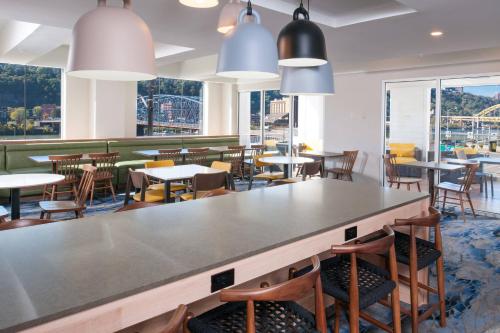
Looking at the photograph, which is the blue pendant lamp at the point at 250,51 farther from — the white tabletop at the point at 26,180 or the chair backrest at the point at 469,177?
the chair backrest at the point at 469,177

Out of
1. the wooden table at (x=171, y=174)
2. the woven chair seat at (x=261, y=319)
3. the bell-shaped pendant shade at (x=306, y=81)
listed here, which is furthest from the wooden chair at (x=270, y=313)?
the wooden table at (x=171, y=174)

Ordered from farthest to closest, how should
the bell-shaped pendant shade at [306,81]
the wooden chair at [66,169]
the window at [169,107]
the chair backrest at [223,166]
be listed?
the window at [169,107], the wooden chair at [66,169], the chair backrest at [223,166], the bell-shaped pendant shade at [306,81]

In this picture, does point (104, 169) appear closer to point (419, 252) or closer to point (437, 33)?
point (437, 33)

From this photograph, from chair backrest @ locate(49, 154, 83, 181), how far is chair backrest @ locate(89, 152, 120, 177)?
310mm

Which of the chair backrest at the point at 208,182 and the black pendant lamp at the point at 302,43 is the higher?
the black pendant lamp at the point at 302,43

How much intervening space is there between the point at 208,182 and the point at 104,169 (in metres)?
3.50

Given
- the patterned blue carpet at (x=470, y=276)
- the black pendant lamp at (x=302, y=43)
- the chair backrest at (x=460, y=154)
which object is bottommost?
the patterned blue carpet at (x=470, y=276)

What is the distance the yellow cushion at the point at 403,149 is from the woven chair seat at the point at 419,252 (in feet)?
18.9

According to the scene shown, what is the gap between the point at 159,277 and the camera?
147 cm

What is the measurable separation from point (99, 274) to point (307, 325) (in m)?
0.89

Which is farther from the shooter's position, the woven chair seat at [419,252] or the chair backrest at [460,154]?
the chair backrest at [460,154]

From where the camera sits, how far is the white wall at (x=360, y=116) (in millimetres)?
8789

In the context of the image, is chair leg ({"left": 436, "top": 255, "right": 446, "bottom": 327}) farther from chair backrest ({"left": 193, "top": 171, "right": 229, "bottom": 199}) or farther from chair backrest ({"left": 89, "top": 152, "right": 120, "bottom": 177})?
chair backrest ({"left": 89, "top": 152, "right": 120, "bottom": 177})

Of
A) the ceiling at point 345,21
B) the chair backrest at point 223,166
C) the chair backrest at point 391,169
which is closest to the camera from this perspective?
the ceiling at point 345,21
